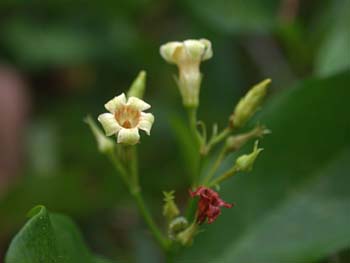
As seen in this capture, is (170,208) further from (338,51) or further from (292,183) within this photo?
(338,51)

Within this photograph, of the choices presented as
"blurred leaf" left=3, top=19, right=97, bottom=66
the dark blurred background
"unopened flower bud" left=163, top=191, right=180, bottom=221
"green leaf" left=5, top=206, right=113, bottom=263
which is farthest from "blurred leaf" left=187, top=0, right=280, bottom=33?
"green leaf" left=5, top=206, right=113, bottom=263

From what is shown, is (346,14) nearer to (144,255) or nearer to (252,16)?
(252,16)

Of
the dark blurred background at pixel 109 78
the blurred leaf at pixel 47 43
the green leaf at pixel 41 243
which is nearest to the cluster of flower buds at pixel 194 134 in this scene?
the green leaf at pixel 41 243

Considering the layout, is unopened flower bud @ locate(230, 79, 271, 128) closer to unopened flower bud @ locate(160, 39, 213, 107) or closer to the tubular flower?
unopened flower bud @ locate(160, 39, 213, 107)

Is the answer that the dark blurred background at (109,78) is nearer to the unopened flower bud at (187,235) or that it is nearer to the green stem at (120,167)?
the green stem at (120,167)

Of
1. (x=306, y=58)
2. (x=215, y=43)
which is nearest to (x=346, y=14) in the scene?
(x=306, y=58)
